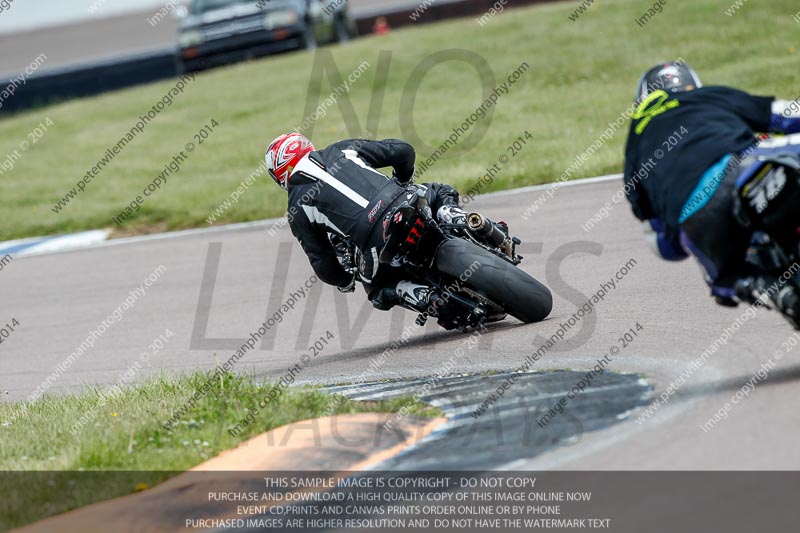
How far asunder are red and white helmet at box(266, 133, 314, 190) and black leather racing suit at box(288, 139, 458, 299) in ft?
0.31

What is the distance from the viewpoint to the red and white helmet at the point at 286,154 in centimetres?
810

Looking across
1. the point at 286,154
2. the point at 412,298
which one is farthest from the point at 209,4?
the point at 412,298

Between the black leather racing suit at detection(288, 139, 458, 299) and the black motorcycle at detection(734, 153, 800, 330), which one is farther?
the black leather racing suit at detection(288, 139, 458, 299)

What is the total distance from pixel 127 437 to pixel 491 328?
9.59 ft

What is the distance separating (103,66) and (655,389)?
21093mm

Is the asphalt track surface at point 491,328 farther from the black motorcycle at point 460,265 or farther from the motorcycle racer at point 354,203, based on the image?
the motorcycle racer at point 354,203

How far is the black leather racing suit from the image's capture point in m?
7.80

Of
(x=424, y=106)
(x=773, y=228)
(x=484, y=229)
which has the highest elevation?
(x=773, y=228)

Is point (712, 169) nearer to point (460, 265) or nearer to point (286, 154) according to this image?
point (460, 265)

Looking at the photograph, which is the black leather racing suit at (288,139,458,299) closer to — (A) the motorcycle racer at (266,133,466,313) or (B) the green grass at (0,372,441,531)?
(A) the motorcycle racer at (266,133,466,313)

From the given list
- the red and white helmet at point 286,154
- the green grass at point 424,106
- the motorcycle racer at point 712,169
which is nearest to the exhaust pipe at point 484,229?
the red and white helmet at point 286,154

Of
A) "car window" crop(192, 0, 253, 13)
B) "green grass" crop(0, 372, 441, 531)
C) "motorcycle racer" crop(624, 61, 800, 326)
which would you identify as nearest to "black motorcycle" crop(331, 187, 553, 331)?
"green grass" crop(0, 372, 441, 531)

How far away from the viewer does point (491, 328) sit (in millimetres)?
8211

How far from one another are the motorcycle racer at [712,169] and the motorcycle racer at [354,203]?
2.26m
